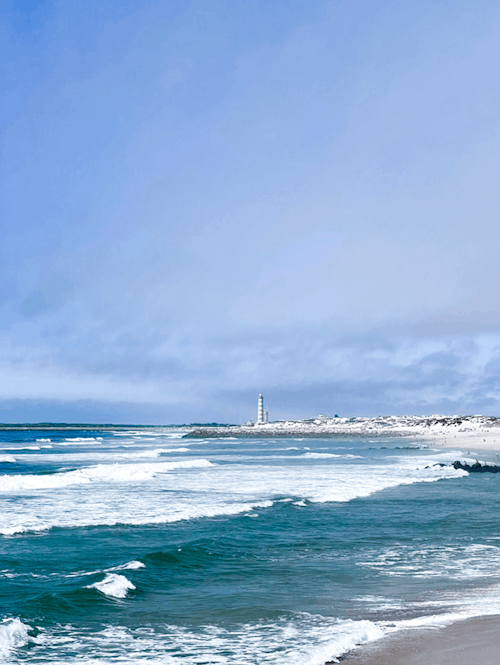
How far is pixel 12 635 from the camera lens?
9641mm

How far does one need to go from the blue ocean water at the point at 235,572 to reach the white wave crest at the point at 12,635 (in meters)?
0.03

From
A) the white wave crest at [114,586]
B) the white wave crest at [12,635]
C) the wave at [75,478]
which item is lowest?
the wave at [75,478]

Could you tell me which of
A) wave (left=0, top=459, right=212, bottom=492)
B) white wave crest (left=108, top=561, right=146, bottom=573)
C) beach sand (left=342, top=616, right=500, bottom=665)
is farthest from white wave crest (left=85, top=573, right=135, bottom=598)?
wave (left=0, top=459, right=212, bottom=492)

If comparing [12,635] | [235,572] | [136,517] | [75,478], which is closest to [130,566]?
[235,572]

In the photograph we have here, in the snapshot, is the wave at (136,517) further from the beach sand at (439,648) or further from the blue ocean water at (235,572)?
the beach sand at (439,648)

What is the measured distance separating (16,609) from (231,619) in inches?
159

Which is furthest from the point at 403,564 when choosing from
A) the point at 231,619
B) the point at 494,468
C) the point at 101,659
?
the point at 494,468

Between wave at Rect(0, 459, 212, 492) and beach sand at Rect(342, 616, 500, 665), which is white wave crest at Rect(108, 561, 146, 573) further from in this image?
wave at Rect(0, 459, 212, 492)

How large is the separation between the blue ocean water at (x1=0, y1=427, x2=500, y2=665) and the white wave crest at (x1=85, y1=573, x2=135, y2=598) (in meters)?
0.04

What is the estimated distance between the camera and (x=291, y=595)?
11969mm

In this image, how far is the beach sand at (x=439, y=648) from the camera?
26.5 feet

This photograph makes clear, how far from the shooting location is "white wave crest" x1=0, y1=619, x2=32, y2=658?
9273 mm

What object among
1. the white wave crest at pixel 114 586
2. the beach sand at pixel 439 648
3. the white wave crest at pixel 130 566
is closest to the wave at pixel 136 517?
the white wave crest at pixel 130 566

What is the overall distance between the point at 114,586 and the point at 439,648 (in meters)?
6.71
